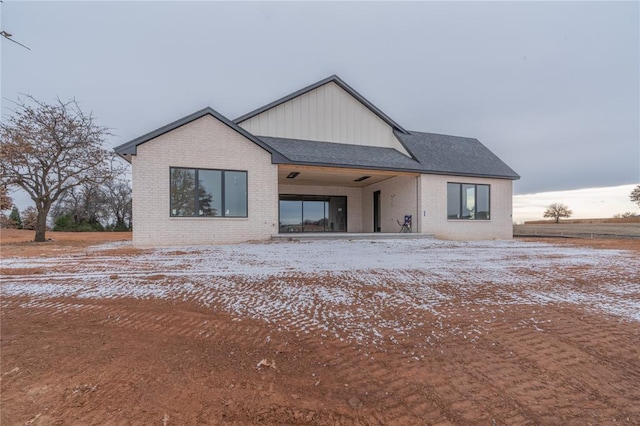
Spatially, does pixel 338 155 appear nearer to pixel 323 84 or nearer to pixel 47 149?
pixel 323 84

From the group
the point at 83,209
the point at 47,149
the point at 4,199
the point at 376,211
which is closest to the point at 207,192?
the point at 47,149

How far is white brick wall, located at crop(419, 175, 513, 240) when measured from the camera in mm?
14641

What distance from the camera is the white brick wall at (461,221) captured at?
48.0 feet

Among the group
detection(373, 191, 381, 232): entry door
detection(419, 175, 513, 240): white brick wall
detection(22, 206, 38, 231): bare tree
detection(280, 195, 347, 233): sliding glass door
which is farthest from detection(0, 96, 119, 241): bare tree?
detection(419, 175, 513, 240): white brick wall

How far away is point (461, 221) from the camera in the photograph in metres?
15.3

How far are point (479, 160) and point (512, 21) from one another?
6972 mm

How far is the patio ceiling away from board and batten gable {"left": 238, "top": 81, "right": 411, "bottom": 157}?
189 centimetres

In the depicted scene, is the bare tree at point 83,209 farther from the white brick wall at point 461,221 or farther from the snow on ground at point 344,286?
the white brick wall at point 461,221

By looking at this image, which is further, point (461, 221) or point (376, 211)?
point (376, 211)

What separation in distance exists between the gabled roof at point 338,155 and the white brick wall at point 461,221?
5.10 feet

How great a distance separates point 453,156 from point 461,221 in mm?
3935

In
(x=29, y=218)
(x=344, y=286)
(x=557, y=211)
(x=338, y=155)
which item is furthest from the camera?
(x=557, y=211)

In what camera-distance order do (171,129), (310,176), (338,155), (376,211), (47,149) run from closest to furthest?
(171,129) → (47,149) → (338,155) → (310,176) → (376,211)

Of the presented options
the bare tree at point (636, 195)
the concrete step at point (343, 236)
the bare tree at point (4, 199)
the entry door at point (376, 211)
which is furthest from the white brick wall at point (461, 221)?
the bare tree at point (636, 195)
